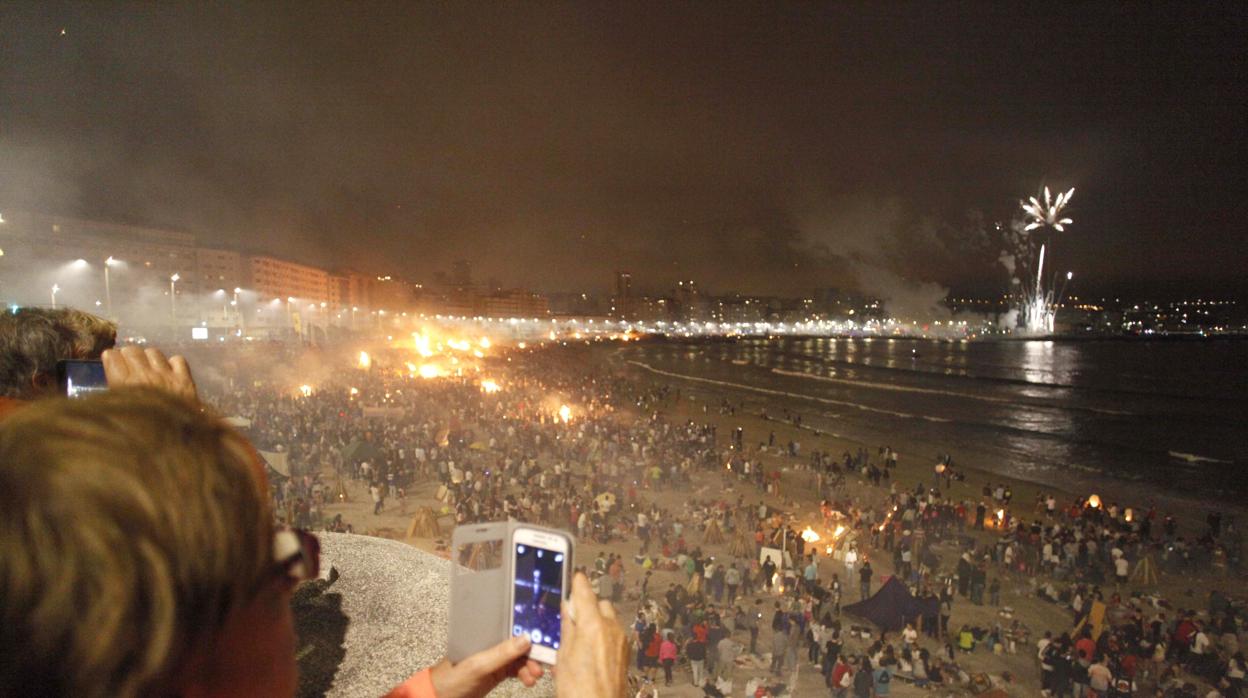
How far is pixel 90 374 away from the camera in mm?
1983

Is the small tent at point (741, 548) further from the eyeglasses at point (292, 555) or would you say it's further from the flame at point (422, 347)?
the flame at point (422, 347)

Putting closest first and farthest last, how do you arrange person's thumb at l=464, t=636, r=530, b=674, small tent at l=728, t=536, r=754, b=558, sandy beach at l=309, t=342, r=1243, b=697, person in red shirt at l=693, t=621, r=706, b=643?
person's thumb at l=464, t=636, r=530, b=674 < person in red shirt at l=693, t=621, r=706, b=643 < sandy beach at l=309, t=342, r=1243, b=697 < small tent at l=728, t=536, r=754, b=558

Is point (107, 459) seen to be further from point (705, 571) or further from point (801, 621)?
point (705, 571)

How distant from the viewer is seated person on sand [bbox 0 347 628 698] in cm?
63

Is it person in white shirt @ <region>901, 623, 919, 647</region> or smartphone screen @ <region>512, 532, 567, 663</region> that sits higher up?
smartphone screen @ <region>512, 532, 567, 663</region>

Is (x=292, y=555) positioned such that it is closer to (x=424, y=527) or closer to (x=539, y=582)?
(x=539, y=582)

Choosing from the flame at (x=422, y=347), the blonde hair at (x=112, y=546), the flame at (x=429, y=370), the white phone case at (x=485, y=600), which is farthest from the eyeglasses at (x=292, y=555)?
the flame at (x=422, y=347)

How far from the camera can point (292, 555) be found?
35.7 inches

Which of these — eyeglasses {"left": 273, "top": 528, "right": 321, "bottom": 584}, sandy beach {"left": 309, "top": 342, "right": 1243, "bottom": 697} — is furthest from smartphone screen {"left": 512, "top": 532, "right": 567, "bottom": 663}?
sandy beach {"left": 309, "top": 342, "right": 1243, "bottom": 697}

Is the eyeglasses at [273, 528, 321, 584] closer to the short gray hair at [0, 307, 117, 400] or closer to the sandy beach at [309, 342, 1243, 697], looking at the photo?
the short gray hair at [0, 307, 117, 400]

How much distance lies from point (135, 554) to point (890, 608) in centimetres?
1125

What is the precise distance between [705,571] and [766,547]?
1.66 meters

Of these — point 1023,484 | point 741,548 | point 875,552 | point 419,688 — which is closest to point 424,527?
point 741,548

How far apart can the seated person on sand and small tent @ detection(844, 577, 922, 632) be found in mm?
10902
